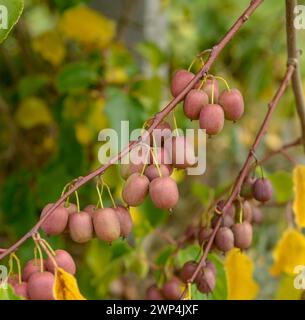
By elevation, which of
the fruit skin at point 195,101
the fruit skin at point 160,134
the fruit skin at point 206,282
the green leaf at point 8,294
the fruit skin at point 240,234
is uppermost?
the fruit skin at point 195,101

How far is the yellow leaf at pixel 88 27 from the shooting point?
1235mm

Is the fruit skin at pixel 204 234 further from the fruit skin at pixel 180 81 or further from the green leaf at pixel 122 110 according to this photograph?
the green leaf at pixel 122 110

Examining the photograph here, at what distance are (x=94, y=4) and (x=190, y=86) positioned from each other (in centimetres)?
79

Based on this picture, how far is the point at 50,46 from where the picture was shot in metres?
1.31

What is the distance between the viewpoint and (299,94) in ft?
2.54

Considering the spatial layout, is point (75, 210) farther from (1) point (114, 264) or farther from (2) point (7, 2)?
(1) point (114, 264)

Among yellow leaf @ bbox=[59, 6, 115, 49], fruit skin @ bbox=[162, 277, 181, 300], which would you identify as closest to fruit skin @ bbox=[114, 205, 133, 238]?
fruit skin @ bbox=[162, 277, 181, 300]

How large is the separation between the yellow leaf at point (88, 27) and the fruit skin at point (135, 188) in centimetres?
70

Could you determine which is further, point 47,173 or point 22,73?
point 22,73

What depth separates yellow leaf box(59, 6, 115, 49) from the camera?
124cm

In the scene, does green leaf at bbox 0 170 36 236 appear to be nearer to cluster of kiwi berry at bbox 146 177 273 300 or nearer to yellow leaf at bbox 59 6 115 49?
yellow leaf at bbox 59 6 115 49

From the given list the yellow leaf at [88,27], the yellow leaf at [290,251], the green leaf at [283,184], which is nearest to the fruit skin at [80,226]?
the yellow leaf at [290,251]

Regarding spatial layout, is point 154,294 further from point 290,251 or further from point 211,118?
point 211,118
